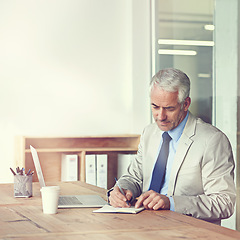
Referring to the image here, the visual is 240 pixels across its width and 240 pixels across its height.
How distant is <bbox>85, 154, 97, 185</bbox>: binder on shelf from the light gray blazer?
2.10 meters

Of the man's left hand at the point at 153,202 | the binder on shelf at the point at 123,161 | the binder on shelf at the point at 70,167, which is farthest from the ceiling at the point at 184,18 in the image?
the man's left hand at the point at 153,202

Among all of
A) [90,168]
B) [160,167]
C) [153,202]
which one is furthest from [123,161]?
[153,202]

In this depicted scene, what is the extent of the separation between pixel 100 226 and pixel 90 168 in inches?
121

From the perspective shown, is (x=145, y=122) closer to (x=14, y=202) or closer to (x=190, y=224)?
(x=14, y=202)

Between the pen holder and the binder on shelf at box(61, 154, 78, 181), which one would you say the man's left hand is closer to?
the pen holder

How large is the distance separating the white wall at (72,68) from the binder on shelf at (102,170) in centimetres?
49

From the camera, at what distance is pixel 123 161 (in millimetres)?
5102

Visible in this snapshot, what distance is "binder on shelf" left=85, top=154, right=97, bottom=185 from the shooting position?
4.88 meters

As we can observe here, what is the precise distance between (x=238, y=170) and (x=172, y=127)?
1.31 m

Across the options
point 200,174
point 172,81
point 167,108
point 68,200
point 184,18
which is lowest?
point 68,200

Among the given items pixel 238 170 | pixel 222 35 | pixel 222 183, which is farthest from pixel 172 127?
pixel 222 35

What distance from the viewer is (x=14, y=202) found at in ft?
7.97

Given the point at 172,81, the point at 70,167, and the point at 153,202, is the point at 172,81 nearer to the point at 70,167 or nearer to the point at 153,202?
the point at 153,202

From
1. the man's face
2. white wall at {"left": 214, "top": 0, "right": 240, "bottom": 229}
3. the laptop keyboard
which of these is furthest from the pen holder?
white wall at {"left": 214, "top": 0, "right": 240, "bottom": 229}
